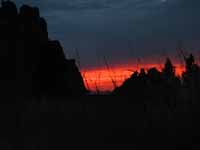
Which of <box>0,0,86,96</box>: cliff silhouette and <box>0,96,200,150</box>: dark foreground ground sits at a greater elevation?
<box>0,0,86,96</box>: cliff silhouette

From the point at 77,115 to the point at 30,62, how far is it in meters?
17.8

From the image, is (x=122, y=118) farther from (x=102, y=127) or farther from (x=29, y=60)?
(x=29, y=60)

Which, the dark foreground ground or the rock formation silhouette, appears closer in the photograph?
the dark foreground ground

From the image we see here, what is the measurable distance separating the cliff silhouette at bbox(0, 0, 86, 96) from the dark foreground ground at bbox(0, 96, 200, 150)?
13016mm

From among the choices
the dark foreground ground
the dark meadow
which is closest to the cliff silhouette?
the dark meadow

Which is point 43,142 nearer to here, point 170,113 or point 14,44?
point 170,113

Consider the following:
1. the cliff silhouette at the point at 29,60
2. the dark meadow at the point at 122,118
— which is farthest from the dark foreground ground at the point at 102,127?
the cliff silhouette at the point at 29,60

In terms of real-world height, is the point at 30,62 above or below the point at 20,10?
below

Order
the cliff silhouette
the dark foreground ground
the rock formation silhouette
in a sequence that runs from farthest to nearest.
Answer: the cliff silhouette → the rock formation silhouette → the dark foreground ground

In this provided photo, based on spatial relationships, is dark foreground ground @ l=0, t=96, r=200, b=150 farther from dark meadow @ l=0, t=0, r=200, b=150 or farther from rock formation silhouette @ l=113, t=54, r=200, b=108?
rock formation silhouette @ l=113, t=54, r=200, b=108

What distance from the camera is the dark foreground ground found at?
627 cm

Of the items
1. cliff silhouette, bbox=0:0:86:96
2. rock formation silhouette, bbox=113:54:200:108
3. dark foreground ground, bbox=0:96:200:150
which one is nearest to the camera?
dark foreground ground, bbox=0:96:200:150

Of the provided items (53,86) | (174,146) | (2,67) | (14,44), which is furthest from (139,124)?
(14,44)

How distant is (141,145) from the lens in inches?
240
